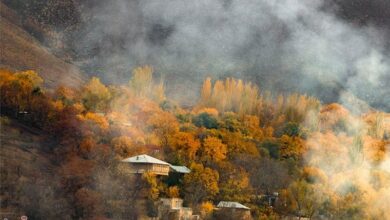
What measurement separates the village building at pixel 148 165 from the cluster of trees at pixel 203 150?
2.27 ft

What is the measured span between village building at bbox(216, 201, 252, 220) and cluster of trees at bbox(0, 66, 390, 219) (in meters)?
0.60

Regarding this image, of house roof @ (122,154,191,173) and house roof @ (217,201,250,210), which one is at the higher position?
house roof @ (122,154,191,173)

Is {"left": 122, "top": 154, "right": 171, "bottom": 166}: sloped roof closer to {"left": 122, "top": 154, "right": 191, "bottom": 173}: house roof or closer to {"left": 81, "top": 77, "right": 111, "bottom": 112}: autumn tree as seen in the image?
{"left": 122, "top": 154, "right": 191, "bottom": 173}: house roof

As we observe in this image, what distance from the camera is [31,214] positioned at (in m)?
42.9

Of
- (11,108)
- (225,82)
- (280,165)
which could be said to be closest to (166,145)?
(280,165)

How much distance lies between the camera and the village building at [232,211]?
52.5 meters

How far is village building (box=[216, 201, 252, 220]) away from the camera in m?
52.5

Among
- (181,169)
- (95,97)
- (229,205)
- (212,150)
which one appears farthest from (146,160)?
(95,97)

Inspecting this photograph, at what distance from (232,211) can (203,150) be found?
9.29 metres

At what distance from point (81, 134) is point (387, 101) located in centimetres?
4391

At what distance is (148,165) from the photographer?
53.5 meters

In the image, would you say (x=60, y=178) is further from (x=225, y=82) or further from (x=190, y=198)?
(x=225, y=82)

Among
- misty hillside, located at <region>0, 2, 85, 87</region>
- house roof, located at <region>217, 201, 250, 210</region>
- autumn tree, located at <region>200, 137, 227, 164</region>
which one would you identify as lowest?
house roof, located at <region>217, 201, 250, 210</region>

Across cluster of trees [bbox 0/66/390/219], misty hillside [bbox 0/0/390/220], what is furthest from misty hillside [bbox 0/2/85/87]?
cluster of trees [bbox 0/66/390/219]
